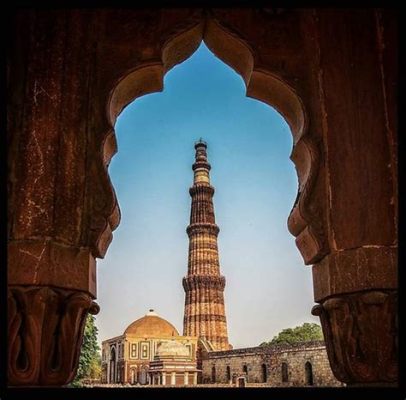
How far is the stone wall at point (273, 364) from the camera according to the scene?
91.0 ft

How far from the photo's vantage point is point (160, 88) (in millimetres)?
3014

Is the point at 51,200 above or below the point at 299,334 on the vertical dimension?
below

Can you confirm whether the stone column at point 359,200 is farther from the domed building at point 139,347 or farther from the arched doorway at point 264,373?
the domed building at point 139,347

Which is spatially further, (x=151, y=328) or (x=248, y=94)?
(x=151, y=328)

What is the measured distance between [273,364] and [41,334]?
1209 inches

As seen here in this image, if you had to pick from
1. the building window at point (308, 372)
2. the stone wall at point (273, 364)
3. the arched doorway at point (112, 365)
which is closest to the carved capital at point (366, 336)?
the stone wall at point (273, 364)

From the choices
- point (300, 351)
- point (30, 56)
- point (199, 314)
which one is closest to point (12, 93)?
point (30, 56)

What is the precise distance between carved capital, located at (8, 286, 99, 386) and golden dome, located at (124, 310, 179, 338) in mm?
39834

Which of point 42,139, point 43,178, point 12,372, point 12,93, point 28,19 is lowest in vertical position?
point 12,372

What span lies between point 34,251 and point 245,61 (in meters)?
1.55

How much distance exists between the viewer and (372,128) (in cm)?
256

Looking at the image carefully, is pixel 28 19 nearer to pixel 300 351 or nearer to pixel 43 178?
pixel 43 178

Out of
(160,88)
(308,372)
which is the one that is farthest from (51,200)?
(308,372)

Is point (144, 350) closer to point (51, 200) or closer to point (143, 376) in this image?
point (143, 376)
